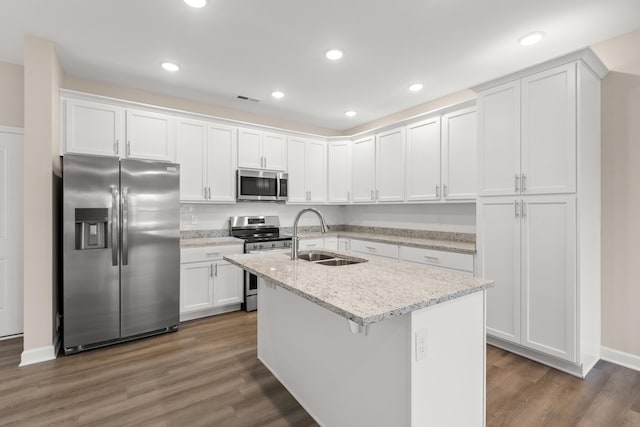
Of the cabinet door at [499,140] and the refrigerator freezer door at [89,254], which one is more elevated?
the cabinet door at [499,140]

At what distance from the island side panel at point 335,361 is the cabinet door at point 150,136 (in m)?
2.09

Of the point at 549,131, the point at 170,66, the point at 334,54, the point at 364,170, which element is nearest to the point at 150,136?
the point at 170,66

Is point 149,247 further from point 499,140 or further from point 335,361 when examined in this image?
point 499,140

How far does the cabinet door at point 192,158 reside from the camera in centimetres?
369

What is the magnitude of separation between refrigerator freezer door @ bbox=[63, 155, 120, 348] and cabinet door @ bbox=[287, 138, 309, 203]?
7.44ft

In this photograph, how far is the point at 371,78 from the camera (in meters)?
3.35

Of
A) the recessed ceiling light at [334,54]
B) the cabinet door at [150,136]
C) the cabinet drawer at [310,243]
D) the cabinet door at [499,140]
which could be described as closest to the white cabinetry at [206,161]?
the cabinet door at [150,136]

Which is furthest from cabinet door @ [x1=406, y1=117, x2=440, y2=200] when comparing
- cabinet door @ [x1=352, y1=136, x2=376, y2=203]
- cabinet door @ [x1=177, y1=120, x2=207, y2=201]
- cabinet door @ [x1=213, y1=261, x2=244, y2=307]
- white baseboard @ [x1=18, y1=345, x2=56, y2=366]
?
white baseboard @ [x1=18, y1=345, x2=56, y2=366]

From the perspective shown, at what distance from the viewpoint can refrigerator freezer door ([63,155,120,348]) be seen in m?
2.70

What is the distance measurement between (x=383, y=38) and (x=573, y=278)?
7.88ft

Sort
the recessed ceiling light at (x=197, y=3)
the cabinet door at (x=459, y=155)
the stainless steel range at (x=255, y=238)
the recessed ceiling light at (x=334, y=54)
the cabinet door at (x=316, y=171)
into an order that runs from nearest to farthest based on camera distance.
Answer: the recessed ceiling light at (x=197, y=3) → the recessed ceiling light at (x=334, y=54) → the cabinet door at (x=459, y=155) → the stainless steel range at (x=255, y=238) → the cabinet door at (x=316, y=171)

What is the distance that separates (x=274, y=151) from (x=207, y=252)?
170cm

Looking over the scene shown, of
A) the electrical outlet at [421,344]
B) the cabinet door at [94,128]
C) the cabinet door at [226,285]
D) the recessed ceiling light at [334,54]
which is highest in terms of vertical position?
the recessed ceiling light at [334,54]

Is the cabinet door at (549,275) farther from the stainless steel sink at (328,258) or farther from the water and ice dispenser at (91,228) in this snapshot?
the water and ice dispenser at (91,228)
